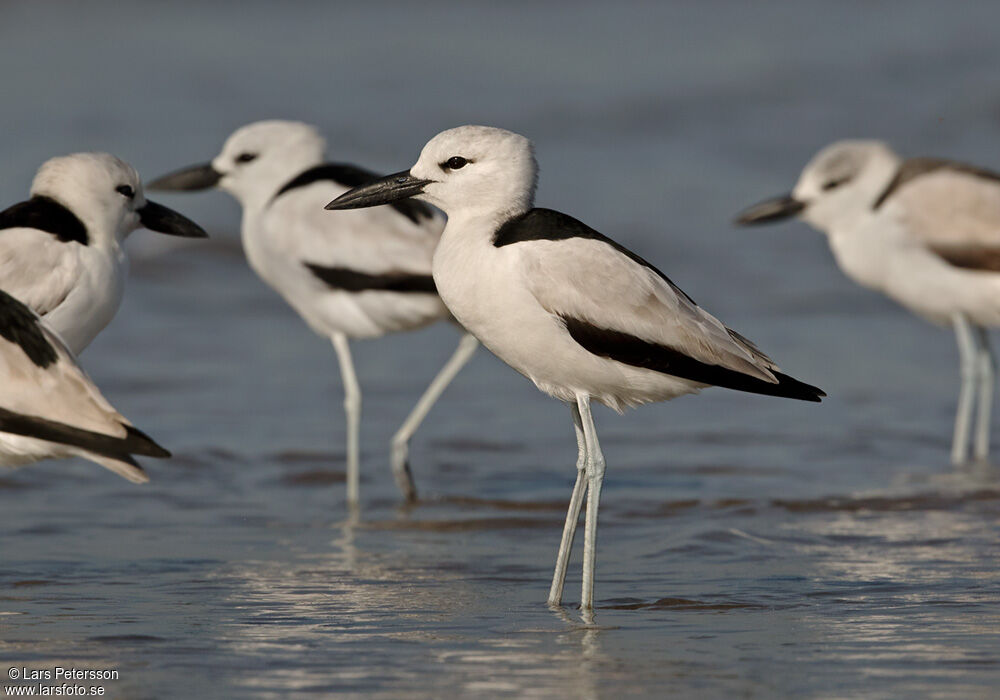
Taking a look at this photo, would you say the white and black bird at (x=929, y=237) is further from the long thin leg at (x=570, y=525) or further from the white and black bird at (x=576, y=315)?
the white and black bird at (x=576, y=315)

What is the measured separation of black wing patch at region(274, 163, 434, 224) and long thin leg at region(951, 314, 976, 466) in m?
3.57


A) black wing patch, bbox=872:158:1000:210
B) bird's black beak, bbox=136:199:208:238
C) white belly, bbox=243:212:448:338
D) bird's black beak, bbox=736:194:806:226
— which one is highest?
black wing patch, bbox=872:158:1000:210

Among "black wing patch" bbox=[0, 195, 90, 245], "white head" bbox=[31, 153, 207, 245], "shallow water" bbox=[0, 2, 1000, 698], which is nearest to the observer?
"shallow water" bbox=[0, 2, 1000, 698]

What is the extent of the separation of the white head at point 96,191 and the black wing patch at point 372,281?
182 centimetres

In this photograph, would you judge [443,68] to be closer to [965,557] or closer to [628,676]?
[965,557]

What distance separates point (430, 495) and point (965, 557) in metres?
3.27

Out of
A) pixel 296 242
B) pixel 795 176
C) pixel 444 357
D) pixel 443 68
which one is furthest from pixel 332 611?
pixel 443 68

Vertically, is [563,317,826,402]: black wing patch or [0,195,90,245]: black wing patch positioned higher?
[0,195,90,245]: black wing patch

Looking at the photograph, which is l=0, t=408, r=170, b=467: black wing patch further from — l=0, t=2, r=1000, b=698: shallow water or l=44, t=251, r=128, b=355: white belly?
l=44, t=251, r=128, b=355: white belly

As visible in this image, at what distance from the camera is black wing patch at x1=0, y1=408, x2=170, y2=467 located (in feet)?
18.2

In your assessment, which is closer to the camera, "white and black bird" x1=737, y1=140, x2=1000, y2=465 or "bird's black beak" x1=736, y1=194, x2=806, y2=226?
"white and black bird" x1=737, y1=140, x2=1000, y2=465

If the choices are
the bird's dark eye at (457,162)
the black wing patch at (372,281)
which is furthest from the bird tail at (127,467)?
the black wing patch at (372,281)

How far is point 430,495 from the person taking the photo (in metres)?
9.25

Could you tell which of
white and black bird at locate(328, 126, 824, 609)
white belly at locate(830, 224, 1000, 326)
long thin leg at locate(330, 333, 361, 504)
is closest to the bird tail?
white and black bird at locate(328, 126, 824, 609)
